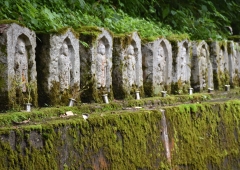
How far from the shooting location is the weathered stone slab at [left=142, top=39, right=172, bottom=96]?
5602 mm

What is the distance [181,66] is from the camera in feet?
20.7

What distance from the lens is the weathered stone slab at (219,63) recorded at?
7414 millimetres

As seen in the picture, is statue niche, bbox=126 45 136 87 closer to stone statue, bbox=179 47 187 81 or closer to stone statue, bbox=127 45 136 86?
stone statue, bbox=127 45 136 86

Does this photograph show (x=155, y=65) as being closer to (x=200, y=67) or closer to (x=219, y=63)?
(x=200, y=67)

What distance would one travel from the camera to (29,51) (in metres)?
3.97

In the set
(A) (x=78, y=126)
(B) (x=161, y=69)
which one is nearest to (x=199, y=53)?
(B) (x=161, y=69)

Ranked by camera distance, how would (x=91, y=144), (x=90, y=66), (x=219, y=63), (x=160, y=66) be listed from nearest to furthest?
1. (x=91, y=144)
2. (x=90, y=66)
3. (x=160, y=66)
4. (x=219, y=63)

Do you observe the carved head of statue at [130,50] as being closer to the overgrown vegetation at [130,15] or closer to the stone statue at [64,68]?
the overgrown vegetation at [130,15]

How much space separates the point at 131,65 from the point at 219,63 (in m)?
2.77

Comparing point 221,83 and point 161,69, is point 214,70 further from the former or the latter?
point 161,69

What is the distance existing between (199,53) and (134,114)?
3.24m

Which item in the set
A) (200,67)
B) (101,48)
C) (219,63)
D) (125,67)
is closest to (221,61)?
(219,63)

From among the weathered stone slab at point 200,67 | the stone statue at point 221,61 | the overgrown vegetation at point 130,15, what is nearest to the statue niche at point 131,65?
the overgrown vegetation at point 130,15

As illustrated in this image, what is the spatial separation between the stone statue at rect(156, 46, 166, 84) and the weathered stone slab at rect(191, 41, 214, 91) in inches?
41.5
